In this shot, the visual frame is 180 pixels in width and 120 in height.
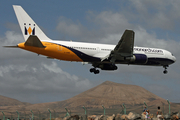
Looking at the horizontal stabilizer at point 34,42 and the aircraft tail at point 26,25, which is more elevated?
the aircraft tail at point 26,25

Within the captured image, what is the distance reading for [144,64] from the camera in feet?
133

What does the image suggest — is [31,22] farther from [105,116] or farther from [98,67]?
[105,116]

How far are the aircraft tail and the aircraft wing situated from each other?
8.42m

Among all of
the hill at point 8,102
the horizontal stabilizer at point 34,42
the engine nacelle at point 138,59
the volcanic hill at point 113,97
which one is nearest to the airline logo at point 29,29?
the horizontal stabilizer at point 34,42

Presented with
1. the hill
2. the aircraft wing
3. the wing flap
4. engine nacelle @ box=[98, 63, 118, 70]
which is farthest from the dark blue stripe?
the hill

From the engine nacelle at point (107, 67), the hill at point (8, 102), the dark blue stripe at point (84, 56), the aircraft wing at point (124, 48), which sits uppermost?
the aircraft wing at point (124, 48)

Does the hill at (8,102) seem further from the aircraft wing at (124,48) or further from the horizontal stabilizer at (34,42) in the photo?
the horizontal stabilizer at (34,42)

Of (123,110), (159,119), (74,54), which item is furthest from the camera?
(74,54)

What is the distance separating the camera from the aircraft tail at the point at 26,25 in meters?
36.4

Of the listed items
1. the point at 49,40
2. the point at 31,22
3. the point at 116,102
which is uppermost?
the point at 31,22

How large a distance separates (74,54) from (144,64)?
34.5ft

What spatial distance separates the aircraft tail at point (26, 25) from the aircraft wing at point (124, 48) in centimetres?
842

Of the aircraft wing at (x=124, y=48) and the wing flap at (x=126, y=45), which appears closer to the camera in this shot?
the wing flap at (x=126, y=45)

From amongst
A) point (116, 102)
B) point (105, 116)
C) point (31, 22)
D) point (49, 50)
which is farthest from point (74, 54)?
point (116, 102)
